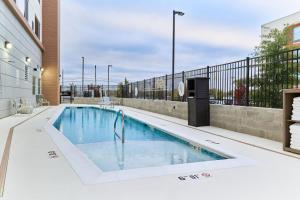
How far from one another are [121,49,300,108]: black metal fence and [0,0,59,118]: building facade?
730cm

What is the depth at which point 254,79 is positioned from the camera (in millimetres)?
6457

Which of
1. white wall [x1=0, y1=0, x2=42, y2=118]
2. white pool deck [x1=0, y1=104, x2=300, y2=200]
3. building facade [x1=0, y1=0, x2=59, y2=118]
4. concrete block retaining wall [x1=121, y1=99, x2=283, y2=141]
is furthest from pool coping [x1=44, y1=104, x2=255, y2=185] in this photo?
building facade [x1=0, y1=0, x2=59, y2=118]

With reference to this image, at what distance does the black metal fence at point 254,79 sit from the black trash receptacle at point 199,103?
319mm

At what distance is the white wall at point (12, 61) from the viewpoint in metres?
9.14

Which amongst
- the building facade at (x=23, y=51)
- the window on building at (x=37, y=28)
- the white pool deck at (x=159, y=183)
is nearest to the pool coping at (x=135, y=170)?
the white pool deck at (x=159, y=183)

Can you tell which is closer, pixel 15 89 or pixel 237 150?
pixel 237 150

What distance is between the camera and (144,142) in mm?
6426

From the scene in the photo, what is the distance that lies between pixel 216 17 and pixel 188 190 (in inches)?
510

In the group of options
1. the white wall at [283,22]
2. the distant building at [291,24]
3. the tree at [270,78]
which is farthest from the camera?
the white wall at [283,22]

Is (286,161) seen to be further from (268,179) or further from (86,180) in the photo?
(86,180)

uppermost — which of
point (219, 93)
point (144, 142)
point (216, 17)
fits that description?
point (216, 17)

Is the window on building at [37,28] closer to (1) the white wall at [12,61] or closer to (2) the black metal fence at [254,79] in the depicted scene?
(1) the white wall at [12,61]

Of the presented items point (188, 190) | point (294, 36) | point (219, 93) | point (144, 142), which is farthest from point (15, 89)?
point (294, 36)

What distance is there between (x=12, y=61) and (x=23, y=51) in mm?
3041
